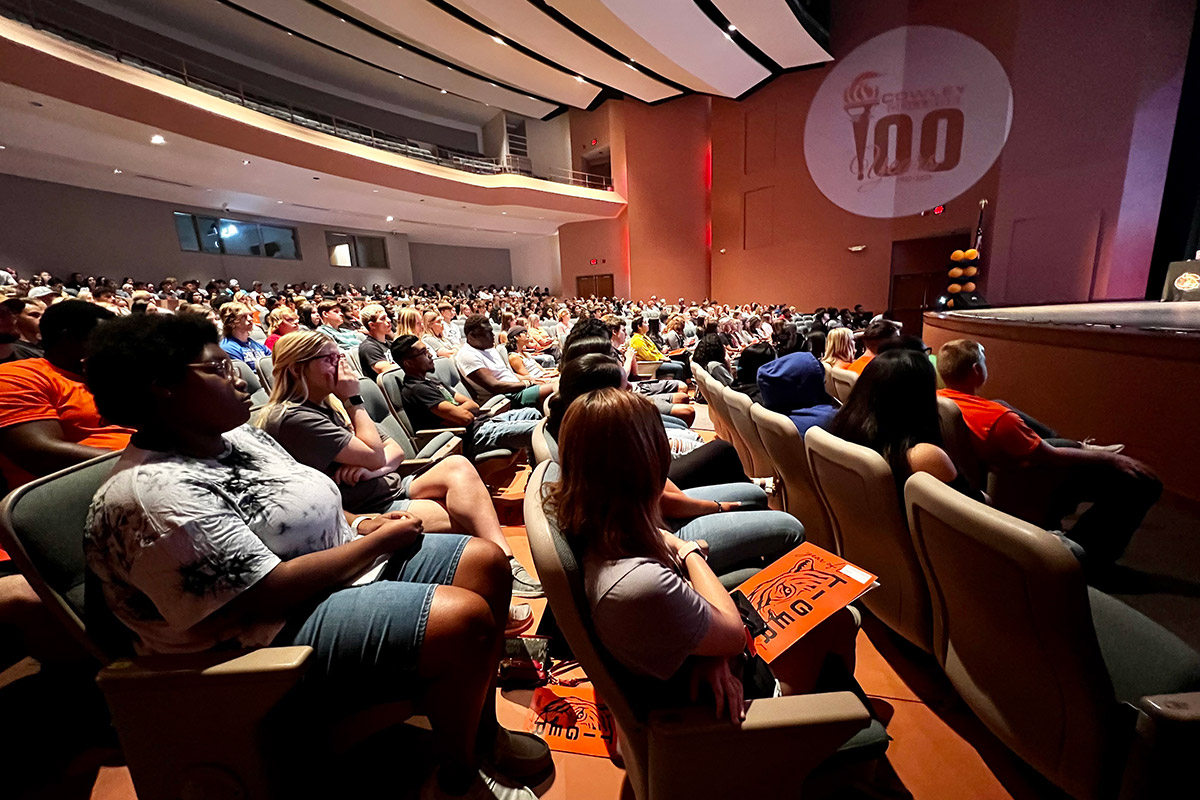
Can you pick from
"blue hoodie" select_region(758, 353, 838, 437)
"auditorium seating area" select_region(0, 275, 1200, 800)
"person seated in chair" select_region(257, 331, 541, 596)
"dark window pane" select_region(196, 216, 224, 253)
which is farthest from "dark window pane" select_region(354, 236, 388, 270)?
"blue hoodie" select_region(758, 353, 838, 437)

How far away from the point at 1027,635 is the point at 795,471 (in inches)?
38.0

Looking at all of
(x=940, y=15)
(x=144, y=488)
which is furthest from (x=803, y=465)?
(x=940, y=15)

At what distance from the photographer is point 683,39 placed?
11.8 m

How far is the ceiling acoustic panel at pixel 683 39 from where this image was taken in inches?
421

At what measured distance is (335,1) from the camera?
10.5m

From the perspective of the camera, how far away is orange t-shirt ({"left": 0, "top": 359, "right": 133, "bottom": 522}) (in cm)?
152

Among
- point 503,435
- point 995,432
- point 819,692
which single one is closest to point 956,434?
point 995,432

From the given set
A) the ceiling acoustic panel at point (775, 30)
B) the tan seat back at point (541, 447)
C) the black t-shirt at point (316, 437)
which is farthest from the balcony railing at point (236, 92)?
the tan seat back at point (541, 447)

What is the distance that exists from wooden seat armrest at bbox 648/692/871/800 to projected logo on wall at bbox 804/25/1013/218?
1277cm

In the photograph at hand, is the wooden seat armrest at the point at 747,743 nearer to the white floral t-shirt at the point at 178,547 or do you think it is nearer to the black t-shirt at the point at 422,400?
the white floral t-shirt at the point at 178,547

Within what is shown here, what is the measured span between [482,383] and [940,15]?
1317cm

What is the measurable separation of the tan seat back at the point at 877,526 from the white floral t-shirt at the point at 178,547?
1.42 meters

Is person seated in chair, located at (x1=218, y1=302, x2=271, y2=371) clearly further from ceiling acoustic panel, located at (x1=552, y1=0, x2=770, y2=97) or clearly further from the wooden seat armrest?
ceiling acoustic panel, located at (x1=552, y1=0, x2=770, y2=97)

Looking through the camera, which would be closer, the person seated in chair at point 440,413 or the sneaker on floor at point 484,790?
the sneaker on floor at point 484,790
